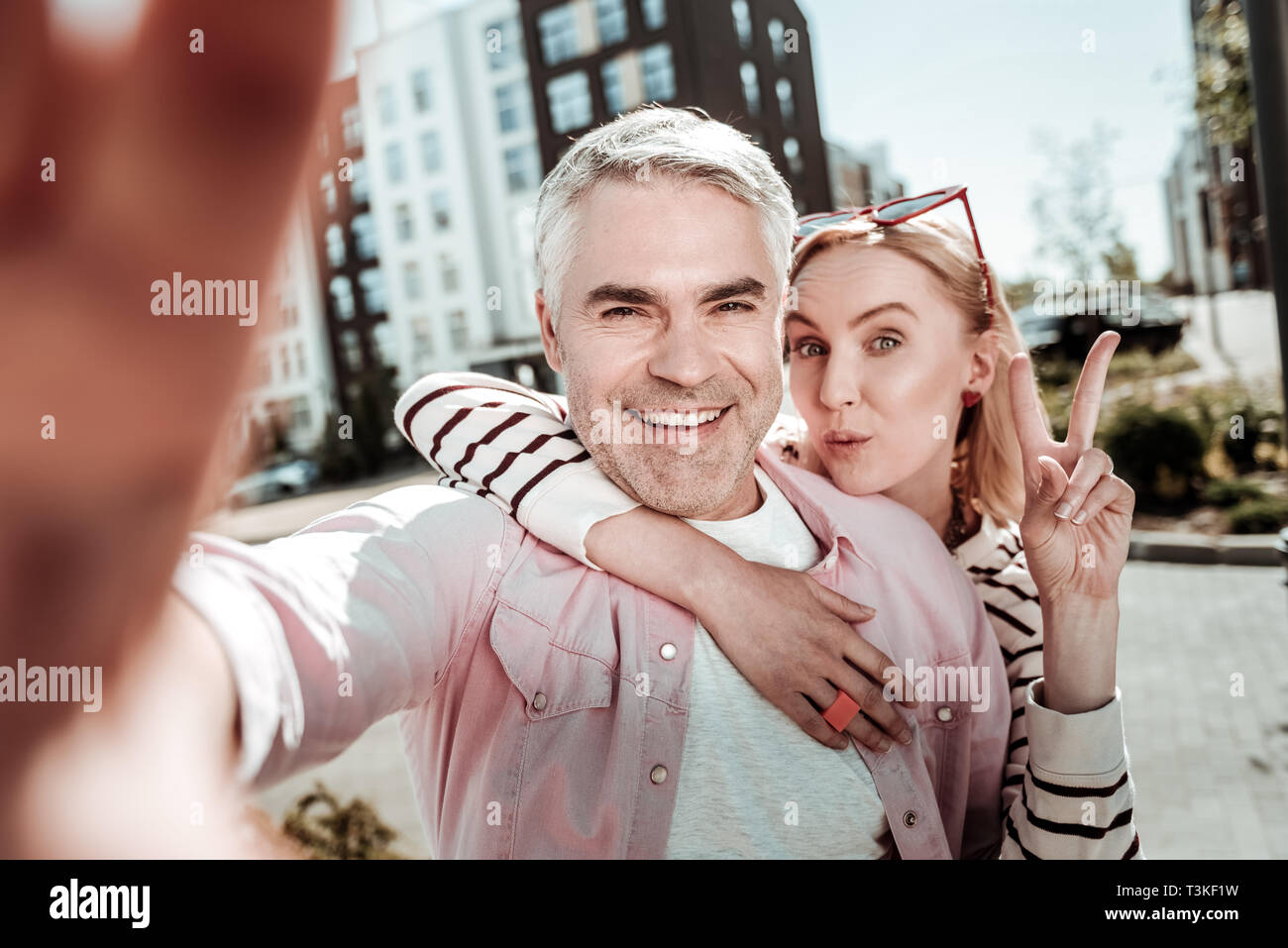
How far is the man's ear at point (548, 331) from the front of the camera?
1533 mm

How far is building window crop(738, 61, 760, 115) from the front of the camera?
11148mm

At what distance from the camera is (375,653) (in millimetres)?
1090

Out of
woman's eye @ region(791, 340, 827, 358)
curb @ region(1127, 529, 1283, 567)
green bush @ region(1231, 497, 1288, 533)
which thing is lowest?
curb @ region(1127, 529, 1283, 567)

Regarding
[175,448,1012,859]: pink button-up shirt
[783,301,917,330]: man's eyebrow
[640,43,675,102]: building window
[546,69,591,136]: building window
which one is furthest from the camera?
[546,69,591,136]: building window

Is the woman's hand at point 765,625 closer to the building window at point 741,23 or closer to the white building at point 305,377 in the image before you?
the building window at point 741,23

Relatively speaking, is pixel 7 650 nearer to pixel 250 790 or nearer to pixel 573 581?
pixel 250 790

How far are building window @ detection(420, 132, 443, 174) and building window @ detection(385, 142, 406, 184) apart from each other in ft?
3.22

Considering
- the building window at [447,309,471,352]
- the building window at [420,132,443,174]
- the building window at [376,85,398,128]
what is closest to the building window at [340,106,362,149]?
the building window at [447,309,471,352]

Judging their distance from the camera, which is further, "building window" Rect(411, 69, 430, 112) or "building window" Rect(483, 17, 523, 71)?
"building window" Rect(411, 69, 430, 112)

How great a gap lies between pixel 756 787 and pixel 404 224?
35.7 metres

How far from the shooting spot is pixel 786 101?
1041cm

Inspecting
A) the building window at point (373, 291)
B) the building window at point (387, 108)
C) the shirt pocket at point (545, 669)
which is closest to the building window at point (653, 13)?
the building window at point (373, 291)

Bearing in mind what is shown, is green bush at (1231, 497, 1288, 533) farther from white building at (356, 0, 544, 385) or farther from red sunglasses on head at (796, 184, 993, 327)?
white building at (356, 0, 544, 385)

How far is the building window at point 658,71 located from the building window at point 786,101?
9183 millimetres
